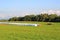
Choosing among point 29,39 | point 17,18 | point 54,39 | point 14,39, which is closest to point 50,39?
point 54,39

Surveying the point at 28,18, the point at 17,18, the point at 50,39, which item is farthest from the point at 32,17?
the point at 50,39

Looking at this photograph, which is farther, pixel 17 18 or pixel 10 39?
pixel 17 18

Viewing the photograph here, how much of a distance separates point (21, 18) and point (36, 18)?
9373 mm

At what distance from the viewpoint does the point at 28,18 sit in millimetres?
88375

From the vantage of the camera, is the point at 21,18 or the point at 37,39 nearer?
the point at 37,39

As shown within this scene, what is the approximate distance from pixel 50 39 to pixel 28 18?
248 feet

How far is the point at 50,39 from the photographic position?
12961mm

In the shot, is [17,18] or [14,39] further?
[17,18]

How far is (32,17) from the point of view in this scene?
89.1 meters

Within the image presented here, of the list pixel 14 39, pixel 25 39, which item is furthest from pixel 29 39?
pixel 14 39

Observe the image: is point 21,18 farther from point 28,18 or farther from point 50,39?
point 50,39

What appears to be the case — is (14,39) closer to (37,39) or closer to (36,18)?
(37,39)

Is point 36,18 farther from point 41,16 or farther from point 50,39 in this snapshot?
point 50,39

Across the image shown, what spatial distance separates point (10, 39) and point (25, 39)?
1.23 metres
